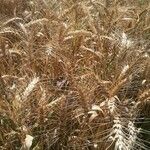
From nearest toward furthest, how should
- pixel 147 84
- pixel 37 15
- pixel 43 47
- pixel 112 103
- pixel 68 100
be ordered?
pixel 112 103 → pixel 68 100 → pixel 147 84 → pixel 43 47 → pixel 37 15

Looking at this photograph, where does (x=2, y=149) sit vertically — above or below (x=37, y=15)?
below

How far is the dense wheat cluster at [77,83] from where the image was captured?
2057mm

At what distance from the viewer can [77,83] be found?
2.17 metres

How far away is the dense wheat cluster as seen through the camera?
6.75 ft

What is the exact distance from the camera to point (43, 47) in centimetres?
256

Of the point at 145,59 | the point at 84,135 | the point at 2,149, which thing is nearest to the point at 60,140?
the point at 84,135

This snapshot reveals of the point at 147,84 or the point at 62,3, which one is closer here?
the point at 147,84

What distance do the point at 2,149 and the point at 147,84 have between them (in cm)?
81

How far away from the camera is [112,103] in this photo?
2045mm

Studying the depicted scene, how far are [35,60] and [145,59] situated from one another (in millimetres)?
578

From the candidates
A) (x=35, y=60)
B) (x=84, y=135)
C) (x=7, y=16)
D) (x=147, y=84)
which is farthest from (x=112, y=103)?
(x=7, y=16)

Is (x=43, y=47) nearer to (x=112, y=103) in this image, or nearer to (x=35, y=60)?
(x=35, y=60)

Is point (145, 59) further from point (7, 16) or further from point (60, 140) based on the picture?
point (7, 16)

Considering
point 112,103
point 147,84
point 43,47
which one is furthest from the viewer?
point 43,47
